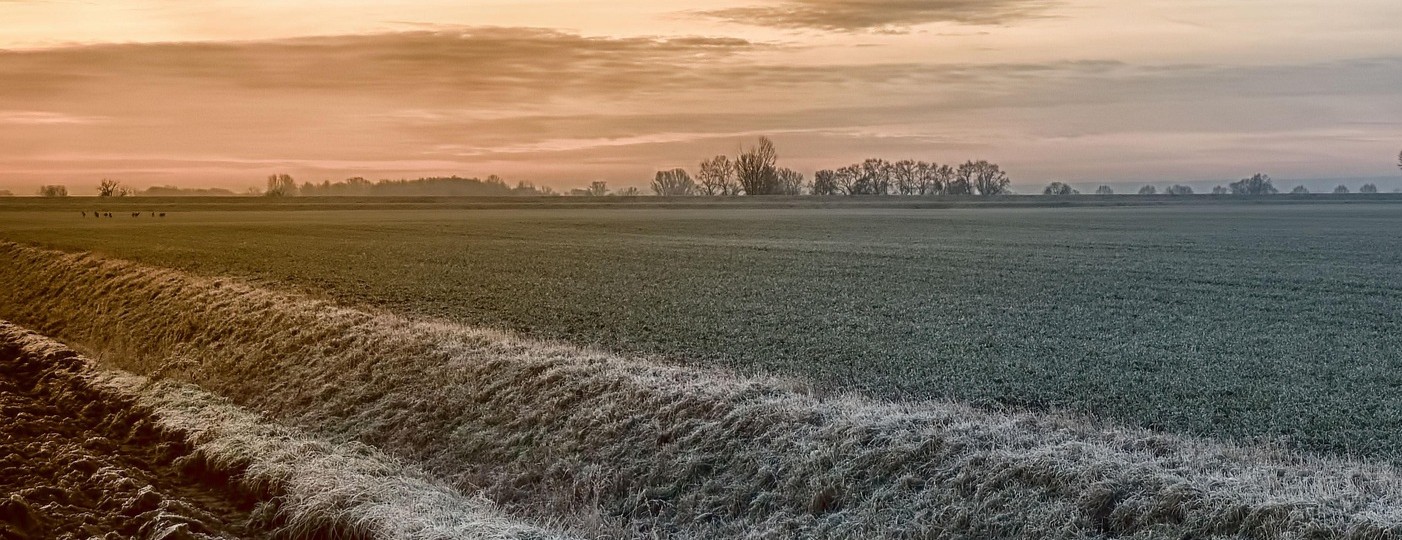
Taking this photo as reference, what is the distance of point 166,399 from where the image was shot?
1764 cm

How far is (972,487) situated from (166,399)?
43.3ft

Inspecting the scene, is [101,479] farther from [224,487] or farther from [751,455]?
[751,455]

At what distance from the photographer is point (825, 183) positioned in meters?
146

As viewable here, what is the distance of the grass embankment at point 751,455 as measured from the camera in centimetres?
945

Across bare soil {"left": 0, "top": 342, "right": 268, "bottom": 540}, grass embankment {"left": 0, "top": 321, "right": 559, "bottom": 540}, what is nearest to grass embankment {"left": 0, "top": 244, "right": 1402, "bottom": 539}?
grass embankment {"left": 0, "top": 321, "right": 559, "bottom": 540}

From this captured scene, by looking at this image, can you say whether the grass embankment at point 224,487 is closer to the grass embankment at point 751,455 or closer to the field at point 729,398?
the field at point 729,398

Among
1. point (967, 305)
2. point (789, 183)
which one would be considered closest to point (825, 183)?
point (789, 183)

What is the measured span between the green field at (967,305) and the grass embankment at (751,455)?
96.8 inches

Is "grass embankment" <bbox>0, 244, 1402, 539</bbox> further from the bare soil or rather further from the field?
the bare soil

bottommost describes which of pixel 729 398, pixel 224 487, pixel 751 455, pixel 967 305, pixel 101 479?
pixel 224 487

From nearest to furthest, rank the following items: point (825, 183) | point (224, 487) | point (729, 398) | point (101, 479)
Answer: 1. point (729, 398)
2. point (101, 479)
3. point (224, 487)
4. point (825, 183)

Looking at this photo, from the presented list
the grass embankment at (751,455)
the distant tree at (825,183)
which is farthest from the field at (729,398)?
the distant tree at (825,183)

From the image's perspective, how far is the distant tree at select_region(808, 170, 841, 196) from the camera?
146125 millimetres

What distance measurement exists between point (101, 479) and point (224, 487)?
138cm
